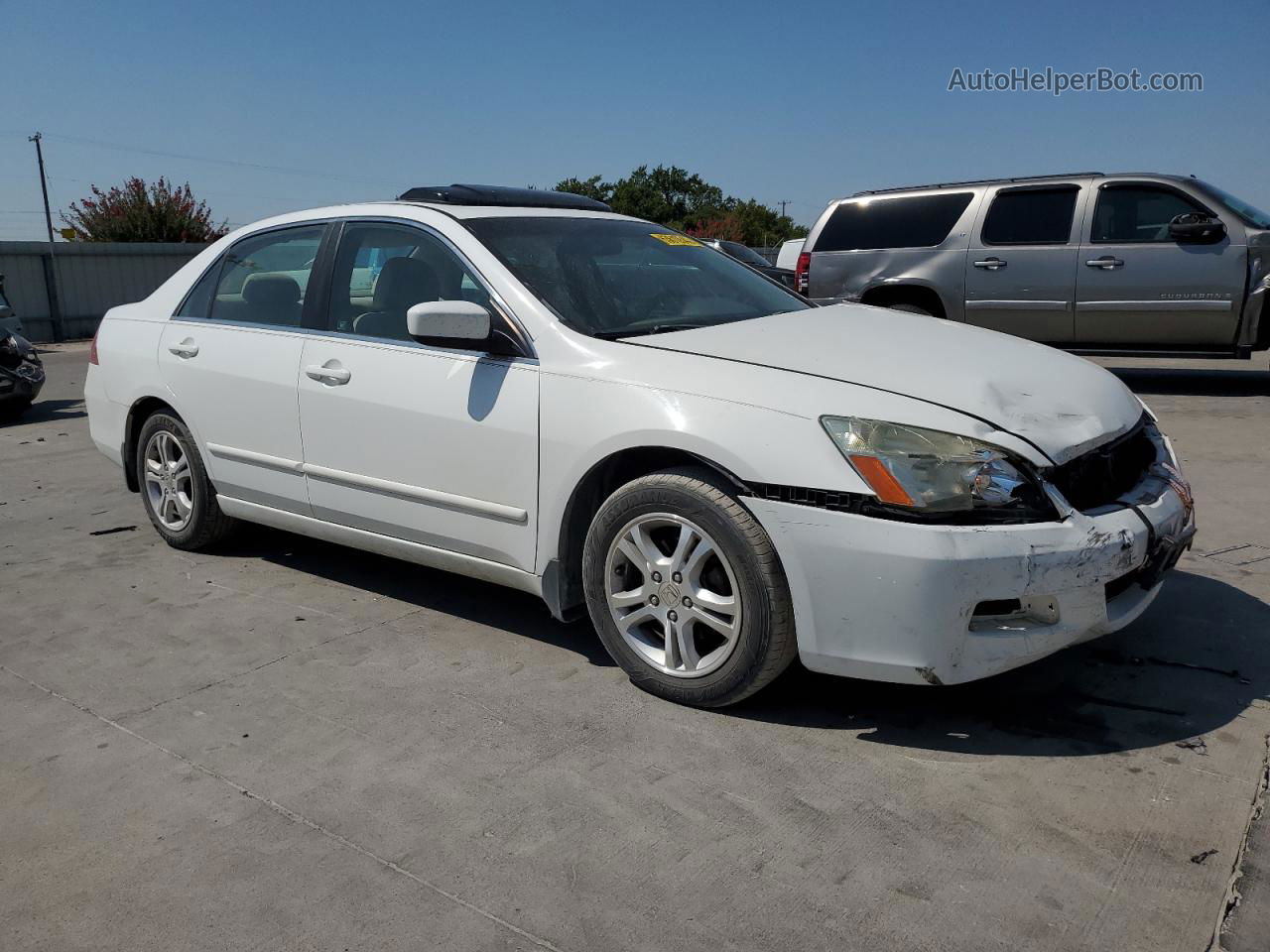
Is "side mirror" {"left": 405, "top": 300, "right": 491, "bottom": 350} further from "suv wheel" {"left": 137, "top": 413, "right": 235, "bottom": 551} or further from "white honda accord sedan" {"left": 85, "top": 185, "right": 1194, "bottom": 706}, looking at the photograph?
"suv wheel" {"left": 137, "top": 413, "right": 235, "bottom": 551}

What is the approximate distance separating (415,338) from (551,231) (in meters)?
0.74

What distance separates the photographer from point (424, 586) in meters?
4.75

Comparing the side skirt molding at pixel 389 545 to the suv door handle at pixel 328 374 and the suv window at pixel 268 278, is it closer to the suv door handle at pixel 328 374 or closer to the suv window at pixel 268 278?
the suv door handle at pixel 328 374

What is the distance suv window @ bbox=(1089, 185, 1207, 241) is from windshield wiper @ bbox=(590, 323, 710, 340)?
285 inches

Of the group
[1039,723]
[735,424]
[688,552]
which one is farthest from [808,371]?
[1039,723]

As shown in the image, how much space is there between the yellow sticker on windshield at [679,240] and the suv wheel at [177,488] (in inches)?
90.0

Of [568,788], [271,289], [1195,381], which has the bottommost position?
[1195,381]

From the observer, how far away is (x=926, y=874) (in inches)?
99.0

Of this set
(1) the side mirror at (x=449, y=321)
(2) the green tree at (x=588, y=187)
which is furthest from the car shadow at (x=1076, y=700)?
(2) the green tree at (x=588, y=187)

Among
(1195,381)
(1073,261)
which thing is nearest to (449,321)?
(1073,261)

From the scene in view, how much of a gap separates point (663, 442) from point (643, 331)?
1.99 ft

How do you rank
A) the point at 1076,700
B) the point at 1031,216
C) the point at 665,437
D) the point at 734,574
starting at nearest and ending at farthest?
the point at 734,574 < the point at 665,437 < the point at 1076,700 < the point at 1031,216

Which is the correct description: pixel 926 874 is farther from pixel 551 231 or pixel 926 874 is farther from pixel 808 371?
pixel 551 231

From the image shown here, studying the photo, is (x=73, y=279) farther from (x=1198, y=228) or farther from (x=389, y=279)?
(x=389, y=279)
